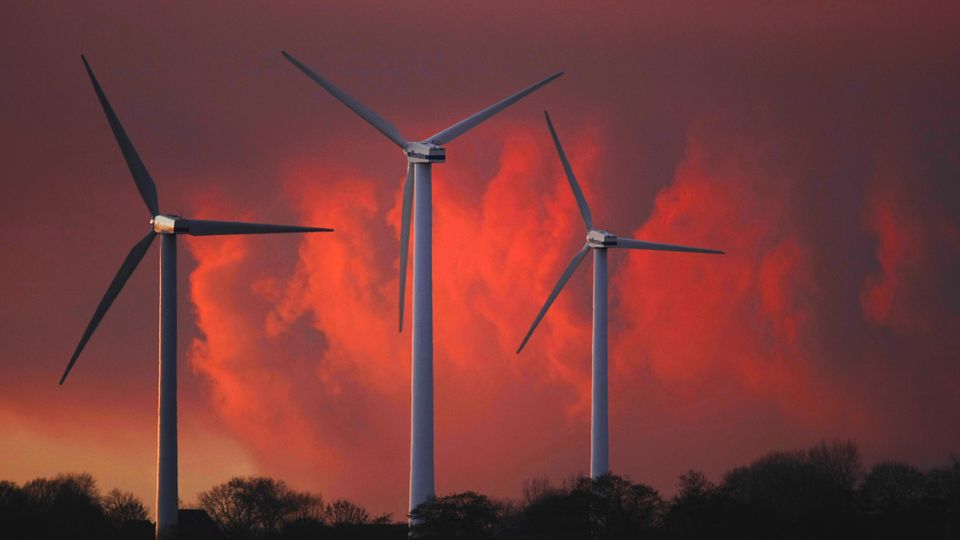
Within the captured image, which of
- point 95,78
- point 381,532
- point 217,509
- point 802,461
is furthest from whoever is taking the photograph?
point 802,461

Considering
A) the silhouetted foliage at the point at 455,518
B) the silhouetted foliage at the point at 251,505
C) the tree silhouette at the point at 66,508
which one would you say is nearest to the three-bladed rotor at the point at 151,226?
the silhouetted foliage at the point at 455,518

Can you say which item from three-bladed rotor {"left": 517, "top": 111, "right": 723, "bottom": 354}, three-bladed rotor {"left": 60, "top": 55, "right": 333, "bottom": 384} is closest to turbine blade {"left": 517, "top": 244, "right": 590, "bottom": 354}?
three-bladed rotor {"left": 517, "top": 111, "right": 723, "bottom": 354}

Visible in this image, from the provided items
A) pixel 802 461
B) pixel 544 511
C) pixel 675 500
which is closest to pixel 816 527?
pixel 675 500

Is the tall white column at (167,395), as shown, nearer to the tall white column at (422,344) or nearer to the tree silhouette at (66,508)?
the tall white column at (422,344)

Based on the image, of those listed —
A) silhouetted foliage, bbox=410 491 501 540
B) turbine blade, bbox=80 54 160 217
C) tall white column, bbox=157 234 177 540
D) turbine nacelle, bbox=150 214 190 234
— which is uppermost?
turbine blade, bbox=80 54 160 217

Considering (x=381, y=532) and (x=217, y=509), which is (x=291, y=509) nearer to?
(x=217, y=509)

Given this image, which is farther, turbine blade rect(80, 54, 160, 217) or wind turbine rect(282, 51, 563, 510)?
wind turbine rect(282, 51, 563, 510)

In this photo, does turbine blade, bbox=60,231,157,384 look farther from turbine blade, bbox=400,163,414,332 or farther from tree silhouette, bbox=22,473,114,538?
tree silhouette, bbox=22,473,114,538

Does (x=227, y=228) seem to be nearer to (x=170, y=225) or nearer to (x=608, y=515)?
(x=170, y=225)
